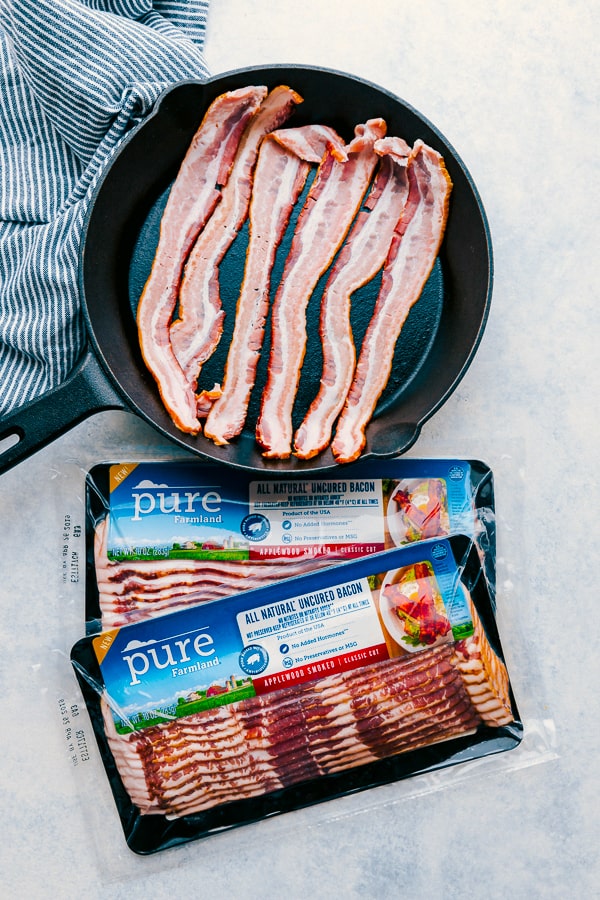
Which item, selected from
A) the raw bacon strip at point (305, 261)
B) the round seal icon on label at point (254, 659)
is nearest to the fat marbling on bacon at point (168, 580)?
the round seal icon on label at point (254, 659)

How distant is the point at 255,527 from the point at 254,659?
0.25 metres

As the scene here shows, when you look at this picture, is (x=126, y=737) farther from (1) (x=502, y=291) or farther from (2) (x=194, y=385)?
(1) (x=502, y=291)

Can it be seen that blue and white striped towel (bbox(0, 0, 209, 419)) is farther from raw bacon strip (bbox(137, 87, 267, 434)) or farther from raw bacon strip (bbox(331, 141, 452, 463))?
raw bacon strip (bbox(331, 141, 452, 463))

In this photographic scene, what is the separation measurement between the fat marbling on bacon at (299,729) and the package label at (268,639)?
3 cm

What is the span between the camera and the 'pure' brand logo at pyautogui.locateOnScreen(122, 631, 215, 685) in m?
1.36

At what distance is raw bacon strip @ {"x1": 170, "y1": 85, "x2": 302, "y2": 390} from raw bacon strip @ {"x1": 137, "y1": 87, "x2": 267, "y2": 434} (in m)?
0.02

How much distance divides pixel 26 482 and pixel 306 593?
2.00 feet

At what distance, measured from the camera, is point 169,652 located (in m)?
1.36

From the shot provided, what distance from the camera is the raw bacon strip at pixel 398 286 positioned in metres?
1.41

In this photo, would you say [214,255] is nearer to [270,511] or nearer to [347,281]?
[347,281]

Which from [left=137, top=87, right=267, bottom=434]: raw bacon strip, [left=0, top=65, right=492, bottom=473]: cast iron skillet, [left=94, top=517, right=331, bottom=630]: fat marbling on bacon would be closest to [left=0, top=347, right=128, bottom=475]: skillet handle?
[left=0, top=65, right=492, bottom=473]: cast iron skillet

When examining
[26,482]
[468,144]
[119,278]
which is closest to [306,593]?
[26,482]

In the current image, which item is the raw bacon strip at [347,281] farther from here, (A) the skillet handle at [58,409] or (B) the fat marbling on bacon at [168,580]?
(A) the skillet handle at [58,409]

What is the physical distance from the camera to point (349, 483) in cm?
146
